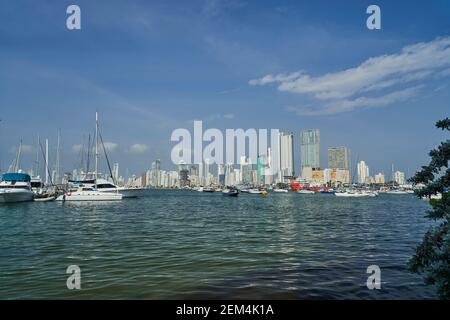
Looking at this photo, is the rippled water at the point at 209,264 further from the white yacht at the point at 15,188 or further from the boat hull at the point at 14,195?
the white yacht at the point at 15,188

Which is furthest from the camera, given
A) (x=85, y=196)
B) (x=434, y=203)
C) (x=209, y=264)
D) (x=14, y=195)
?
(x=85, y=196)

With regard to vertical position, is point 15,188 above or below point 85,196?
above

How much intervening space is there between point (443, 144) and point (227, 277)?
8.75 metres

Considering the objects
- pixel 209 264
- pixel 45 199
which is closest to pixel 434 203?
pixel 209 264

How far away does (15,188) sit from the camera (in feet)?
210

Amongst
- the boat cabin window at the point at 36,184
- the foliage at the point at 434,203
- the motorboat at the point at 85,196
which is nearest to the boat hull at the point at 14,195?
the motorboat at the point at 85,196

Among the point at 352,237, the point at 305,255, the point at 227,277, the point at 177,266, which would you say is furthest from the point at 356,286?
the point at 352,237

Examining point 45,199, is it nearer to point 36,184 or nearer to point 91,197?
point 91,197

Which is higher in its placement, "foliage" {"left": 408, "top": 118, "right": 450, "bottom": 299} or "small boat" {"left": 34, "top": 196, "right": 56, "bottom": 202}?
"foliage" {"left": 408, "top": 118, "right": 450, "bottom": 299}

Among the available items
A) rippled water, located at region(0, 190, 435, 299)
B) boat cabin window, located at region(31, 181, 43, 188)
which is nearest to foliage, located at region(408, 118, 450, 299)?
rippled water, located at region(0, 190, 435, 299)

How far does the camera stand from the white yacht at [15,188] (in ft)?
202

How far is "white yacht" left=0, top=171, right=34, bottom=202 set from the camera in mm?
61572

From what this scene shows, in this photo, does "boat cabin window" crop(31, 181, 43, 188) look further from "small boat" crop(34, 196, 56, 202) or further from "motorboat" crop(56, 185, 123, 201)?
"motorboat" crop(56, 185, 123, 201)
